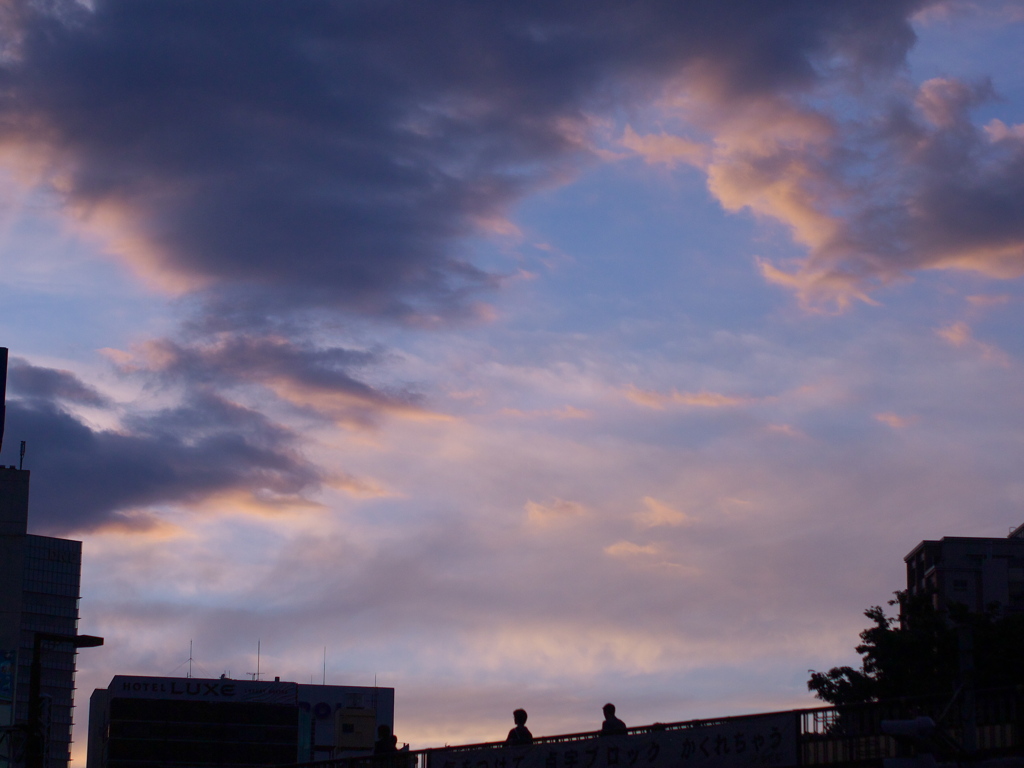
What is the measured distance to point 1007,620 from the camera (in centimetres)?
Result: 5709

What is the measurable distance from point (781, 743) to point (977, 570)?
458ft

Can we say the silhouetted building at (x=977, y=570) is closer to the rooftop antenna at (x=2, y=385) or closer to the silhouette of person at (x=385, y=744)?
the rooftop antenna at (x=2, y=385)

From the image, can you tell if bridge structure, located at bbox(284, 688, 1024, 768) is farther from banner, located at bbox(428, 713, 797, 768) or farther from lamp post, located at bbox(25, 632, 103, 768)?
lamp post, located at bbox(25, 632, 103, 768)

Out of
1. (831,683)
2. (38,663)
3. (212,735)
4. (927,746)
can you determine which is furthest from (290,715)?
(927,746)

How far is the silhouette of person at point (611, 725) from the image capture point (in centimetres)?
2386

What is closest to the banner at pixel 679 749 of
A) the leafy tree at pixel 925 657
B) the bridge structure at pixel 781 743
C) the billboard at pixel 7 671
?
the bridge structure at pixel 781 743

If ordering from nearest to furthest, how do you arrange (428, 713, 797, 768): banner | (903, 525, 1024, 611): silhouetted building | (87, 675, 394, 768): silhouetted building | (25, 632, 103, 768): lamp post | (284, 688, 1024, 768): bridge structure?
(284, 688, 1024, 768): bridge structure
(428, 713, 797, 768): banner
(25, 632, 103, 768): lamp post
(903, 525, 1024, 611): silhouetted building
(87, 675, 394, 768): silhouetted building

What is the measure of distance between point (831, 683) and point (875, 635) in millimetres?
3080

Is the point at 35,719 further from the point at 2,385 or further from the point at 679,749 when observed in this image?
the point at 2,385

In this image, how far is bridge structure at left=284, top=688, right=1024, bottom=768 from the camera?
22328 millimetres

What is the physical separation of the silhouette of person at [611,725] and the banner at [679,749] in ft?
0.70

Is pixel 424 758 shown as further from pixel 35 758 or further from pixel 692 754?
pixel 35 758

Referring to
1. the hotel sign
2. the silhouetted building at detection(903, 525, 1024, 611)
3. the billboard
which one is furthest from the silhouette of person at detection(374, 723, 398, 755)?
the hotel sign

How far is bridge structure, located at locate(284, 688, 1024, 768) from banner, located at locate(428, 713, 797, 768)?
0.02m
